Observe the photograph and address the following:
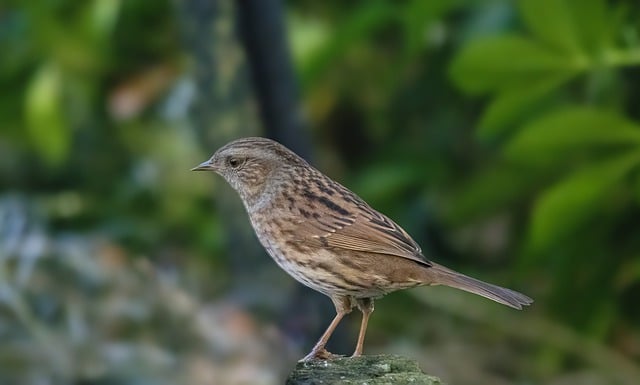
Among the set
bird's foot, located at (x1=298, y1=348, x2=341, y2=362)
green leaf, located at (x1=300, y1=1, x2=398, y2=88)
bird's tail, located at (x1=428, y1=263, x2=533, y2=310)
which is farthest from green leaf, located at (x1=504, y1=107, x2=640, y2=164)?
bird's foot, located at (x1=298, y1=348, x2=341, y2=362)

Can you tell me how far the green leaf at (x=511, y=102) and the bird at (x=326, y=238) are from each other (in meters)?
1.80

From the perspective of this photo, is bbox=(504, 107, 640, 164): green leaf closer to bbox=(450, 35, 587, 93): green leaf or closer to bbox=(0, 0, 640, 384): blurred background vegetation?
bbox=(0, 0, 640, 384): blurred background vegetation

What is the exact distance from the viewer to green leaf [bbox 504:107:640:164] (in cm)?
555

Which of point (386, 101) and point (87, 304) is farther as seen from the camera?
point (386, 101)

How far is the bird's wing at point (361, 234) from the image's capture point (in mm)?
3857

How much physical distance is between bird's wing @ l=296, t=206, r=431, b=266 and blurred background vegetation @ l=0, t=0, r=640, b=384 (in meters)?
1.93

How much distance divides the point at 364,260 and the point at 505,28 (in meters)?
3.34

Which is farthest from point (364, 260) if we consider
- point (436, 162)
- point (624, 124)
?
point (436, 162)

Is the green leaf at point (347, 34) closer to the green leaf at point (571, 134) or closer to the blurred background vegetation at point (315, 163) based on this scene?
the blurred background vegetation at point (315, 163)

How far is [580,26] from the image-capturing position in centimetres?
557

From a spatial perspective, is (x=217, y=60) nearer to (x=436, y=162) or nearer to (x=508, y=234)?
(x=436, y=162)

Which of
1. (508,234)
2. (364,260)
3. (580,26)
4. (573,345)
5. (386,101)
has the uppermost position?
(386,101)

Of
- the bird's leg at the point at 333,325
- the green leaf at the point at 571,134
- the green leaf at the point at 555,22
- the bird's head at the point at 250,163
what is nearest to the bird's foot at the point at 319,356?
the bird's leg at the point at 333,325

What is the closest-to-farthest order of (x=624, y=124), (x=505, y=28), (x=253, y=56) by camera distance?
(x=624, y=124), (x=253, y=56), (x=505, y=28)
